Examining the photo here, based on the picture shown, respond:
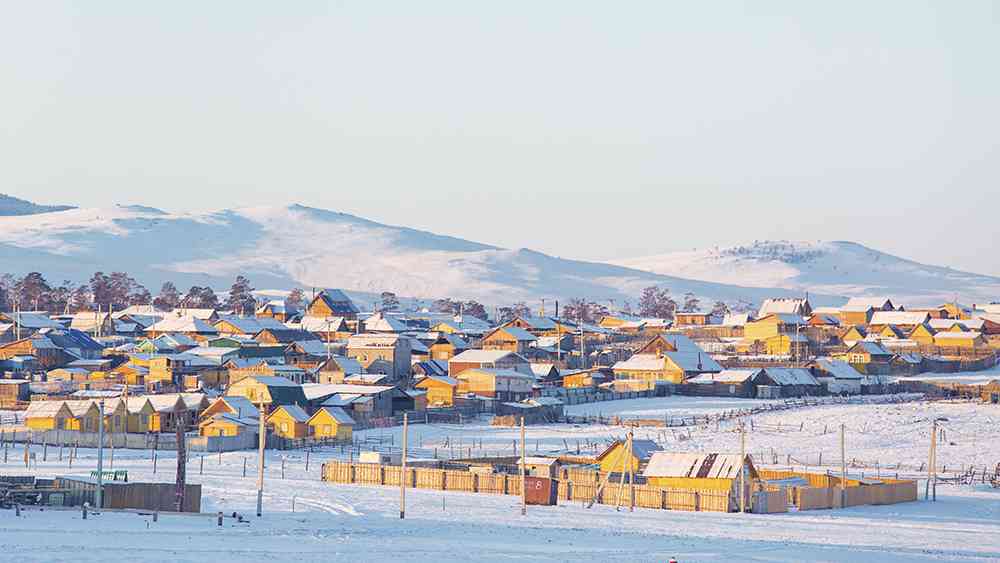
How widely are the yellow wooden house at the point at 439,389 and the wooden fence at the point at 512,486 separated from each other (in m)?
34.5

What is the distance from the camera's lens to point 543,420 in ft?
289

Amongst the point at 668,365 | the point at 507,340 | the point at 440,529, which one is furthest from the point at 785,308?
the point at 440,529

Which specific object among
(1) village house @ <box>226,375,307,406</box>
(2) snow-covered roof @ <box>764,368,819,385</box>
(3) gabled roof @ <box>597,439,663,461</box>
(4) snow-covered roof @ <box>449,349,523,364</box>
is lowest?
(3) gabled roof @ <box>597,439,663,461</box>

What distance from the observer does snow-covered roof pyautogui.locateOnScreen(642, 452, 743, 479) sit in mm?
55281

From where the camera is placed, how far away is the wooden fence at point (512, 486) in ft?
178

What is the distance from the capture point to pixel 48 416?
77250 millimetres

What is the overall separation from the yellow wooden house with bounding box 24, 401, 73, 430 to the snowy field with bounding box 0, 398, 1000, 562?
5.95 m

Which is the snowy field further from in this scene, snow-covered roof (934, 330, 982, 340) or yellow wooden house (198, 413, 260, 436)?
snow-covered roof (934, 330, 982, 340)

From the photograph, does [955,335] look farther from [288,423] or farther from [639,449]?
[639,449]

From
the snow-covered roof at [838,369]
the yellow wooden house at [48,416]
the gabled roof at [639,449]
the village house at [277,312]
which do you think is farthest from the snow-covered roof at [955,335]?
the yellow wooden house at [48,416]

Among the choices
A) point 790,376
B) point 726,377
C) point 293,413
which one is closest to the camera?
point 293,413

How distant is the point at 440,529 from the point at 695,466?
1368cm

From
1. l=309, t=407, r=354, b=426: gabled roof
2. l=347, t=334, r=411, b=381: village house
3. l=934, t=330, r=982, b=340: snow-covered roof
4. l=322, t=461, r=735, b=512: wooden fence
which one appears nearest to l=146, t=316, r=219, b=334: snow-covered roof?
l=347, t=334, r=411, b=381: village house

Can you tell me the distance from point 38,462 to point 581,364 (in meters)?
65.8
